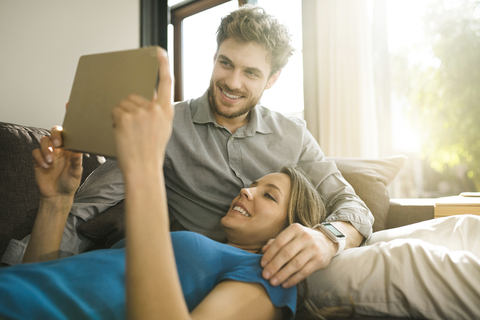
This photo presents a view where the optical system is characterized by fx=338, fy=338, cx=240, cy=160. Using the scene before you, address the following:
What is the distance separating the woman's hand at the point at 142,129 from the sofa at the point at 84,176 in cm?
76

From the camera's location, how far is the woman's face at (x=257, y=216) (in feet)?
3.67

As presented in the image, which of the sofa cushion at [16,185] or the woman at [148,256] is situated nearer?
the woman at [148,256]

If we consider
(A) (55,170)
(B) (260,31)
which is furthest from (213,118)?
(A) (55,170)

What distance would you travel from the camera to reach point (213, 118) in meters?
1.49

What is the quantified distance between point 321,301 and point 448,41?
2.69m

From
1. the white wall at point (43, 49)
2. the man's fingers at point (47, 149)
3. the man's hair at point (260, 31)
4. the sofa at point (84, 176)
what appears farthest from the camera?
the white wall at point (43, 49)

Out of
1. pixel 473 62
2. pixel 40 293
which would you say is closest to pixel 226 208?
pixel 40 293

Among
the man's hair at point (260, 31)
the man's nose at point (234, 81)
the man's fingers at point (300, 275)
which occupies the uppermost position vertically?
the man's hair at point (260, 31)

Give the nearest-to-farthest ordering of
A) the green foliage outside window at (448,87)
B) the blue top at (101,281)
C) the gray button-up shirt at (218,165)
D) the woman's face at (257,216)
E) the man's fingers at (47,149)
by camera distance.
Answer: the blue top at (101,281)
the man's fingers at (47,149)
the woman's face at (257,216)
the gray button-up shirt at (218,165)
the green foliage outside window at (448,87)

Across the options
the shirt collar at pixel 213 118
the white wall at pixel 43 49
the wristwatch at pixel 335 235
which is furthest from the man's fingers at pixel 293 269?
the white wall at pixel 43 49

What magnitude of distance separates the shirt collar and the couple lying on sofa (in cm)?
47

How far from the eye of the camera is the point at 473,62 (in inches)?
103

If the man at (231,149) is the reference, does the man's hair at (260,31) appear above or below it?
above

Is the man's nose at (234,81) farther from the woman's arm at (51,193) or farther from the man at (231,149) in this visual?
the woman's arm at (51,193)
